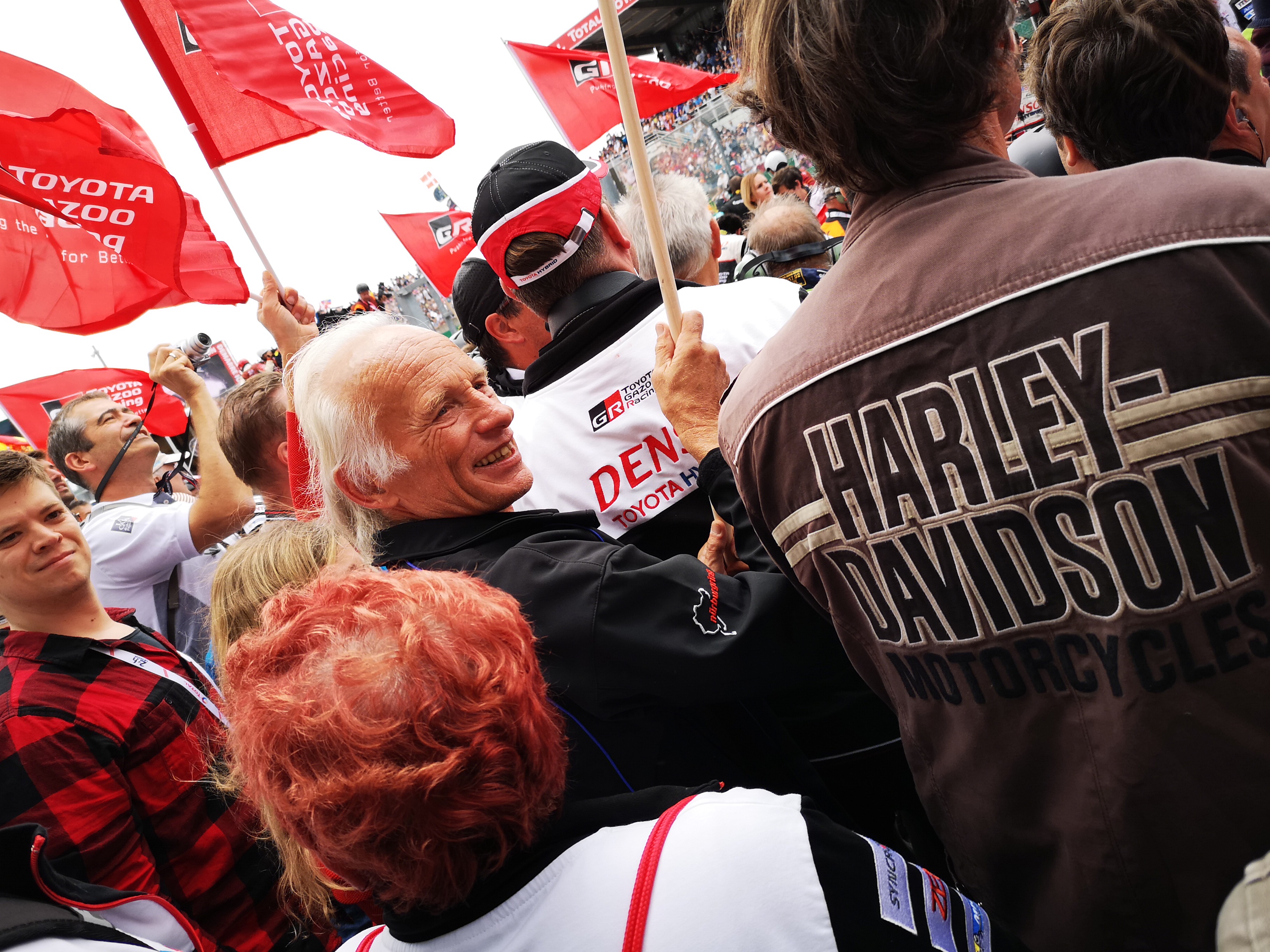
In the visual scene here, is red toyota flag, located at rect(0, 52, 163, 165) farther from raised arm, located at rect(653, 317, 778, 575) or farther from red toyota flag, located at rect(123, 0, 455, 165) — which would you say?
raised arm, located at rect(653, 317, 778, 575)

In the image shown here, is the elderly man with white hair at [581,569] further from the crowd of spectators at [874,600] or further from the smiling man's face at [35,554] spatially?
the smiling man's face at [35,554]

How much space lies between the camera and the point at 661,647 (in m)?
1.45

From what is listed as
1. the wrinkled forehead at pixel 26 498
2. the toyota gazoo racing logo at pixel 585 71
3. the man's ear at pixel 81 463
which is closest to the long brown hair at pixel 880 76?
the wrinkled forehead at pixel 26 498

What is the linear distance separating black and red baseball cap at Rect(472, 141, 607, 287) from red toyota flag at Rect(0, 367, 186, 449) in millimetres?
6804

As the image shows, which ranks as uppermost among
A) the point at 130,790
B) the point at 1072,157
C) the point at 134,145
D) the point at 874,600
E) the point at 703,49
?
the point at 703,49

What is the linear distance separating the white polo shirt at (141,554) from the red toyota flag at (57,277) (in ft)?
4.79

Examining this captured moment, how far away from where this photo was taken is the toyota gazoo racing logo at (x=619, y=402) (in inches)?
81.0

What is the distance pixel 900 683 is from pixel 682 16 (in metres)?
33.5

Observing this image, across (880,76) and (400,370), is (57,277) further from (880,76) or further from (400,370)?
(880,76)

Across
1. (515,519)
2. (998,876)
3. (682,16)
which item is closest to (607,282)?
(515,519)

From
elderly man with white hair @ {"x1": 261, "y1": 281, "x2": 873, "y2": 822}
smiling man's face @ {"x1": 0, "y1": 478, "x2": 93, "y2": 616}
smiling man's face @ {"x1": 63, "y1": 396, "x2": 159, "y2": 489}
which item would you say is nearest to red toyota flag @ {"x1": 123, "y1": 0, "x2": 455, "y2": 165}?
smiling man's face @ {"x1": 63, "y1": 396, "x2": 159, "y2": 489}

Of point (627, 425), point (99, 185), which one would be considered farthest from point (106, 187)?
point (627, 425)

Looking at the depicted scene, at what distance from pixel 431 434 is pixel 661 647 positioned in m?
0.72

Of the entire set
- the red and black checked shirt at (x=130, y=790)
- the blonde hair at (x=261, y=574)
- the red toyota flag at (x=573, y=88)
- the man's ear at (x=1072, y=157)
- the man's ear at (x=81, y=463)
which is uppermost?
the red toyota flag at (x=573, y=88)
